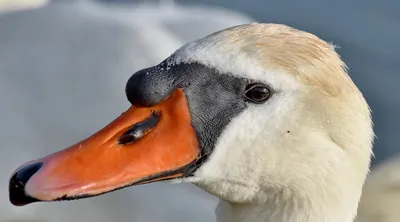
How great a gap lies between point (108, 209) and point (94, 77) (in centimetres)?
54

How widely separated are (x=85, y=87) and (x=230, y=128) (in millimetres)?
1827

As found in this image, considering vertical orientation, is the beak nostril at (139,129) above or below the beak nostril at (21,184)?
above

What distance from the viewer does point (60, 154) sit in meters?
2.05

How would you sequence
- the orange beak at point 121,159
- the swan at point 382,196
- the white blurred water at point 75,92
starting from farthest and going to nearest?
the white blurred water at point 75,92 → the swan at point 382,196 → the orange beak at point 121,159

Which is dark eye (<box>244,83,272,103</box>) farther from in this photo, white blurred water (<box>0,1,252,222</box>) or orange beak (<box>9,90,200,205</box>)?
white blurred water (<box>0,1,252,222</box>)

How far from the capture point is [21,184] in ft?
6.55

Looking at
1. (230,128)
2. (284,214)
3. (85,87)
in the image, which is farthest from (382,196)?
(230,128)

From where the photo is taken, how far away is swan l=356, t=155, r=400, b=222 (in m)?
3.43

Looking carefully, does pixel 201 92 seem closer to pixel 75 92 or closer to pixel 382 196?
pixel 382 196

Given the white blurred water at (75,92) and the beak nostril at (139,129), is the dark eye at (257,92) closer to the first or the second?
the beak nostril at (139,129)

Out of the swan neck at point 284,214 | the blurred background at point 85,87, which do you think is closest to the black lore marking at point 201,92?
the swan neck at point 284,214

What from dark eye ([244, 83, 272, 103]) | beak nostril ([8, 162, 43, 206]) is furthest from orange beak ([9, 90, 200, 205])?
dark eye ([244, 83, 272, 103])

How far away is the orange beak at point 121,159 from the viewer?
200 centimetres

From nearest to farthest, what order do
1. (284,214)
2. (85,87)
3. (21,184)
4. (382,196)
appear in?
(21,184)
(284,214)
(382,196)
(85,87)
